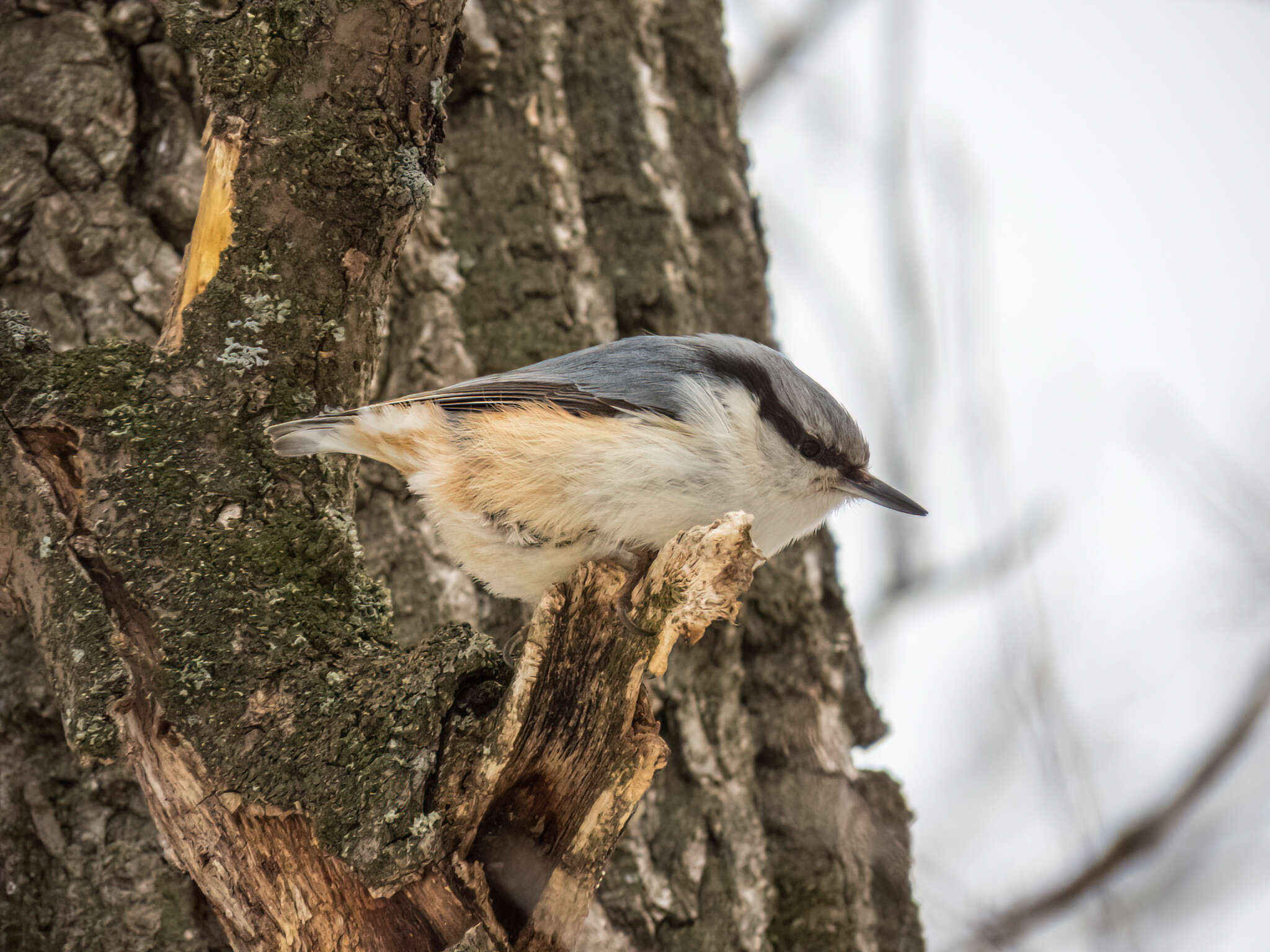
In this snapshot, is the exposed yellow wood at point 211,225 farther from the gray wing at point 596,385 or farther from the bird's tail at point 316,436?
the gray wing at point 596,385

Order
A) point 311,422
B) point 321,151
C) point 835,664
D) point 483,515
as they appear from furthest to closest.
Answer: point 835,664
point 483,515
point 311,422
point 321,151

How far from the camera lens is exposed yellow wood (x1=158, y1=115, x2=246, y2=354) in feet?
5.73

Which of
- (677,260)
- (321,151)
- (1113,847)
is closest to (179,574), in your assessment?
(321,151)

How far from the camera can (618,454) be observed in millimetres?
2191

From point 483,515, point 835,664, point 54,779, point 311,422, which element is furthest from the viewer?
point 835,664

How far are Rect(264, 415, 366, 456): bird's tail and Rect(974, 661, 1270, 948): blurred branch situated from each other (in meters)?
1.54

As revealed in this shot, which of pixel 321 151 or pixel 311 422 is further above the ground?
pixel 321 151

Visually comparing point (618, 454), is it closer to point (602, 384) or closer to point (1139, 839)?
point (602, 384)

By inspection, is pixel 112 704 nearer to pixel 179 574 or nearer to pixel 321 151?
pixel 179 574

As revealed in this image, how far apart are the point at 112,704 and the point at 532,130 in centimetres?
177

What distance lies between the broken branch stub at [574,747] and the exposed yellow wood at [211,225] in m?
0.78

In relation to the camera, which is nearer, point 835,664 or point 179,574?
point 179,574

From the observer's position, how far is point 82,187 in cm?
242

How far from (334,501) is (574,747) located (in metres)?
0.61
